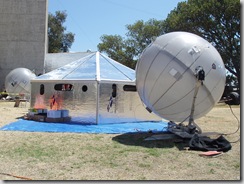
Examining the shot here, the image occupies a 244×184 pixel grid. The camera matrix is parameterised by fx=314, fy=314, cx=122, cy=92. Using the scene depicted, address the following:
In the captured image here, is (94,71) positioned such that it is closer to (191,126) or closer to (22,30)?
(191,126)

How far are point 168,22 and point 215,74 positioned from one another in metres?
26.9

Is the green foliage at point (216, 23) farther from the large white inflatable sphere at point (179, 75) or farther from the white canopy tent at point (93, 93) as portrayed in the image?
the large white inflatable sphere at point (179, 75)

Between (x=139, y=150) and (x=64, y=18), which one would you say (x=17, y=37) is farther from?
(x=139, y=150)

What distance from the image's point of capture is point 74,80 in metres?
12.4

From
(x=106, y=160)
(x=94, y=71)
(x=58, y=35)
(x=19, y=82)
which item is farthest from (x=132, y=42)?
(x=106, y=160)

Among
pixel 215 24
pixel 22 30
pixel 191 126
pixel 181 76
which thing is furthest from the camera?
pixel 22 30

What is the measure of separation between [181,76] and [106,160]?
10.5 feet

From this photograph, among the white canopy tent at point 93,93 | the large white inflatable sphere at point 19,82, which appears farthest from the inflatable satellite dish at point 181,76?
the large white inflatable sphere at point 19,82

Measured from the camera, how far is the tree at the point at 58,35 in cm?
4691

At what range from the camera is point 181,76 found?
323 inches

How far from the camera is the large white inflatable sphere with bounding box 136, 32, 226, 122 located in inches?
Result: 325

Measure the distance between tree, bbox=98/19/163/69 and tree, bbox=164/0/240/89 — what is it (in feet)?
20.3

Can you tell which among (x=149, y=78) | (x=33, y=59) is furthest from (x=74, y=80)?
(x=33, y=59)

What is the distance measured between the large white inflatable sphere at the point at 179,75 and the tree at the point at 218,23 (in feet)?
75.6
